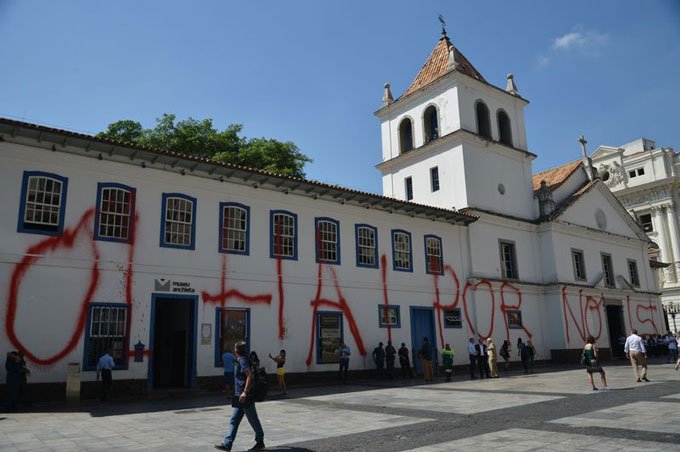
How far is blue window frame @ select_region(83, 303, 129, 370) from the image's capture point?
15.0 m

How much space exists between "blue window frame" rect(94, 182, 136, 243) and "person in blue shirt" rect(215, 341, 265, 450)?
9285 mm

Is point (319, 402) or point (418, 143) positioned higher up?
point (418, 143)

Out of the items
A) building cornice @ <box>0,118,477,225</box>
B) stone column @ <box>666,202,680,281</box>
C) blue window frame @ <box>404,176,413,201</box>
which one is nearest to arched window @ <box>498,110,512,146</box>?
blue window frame @ <box>404,176,413,201</box>

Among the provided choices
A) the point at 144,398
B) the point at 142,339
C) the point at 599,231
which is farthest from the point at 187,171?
the point at 599,231

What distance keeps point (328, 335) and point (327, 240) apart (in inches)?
144

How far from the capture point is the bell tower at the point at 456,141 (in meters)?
27.5

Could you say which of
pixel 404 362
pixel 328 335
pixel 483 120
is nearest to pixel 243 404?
pixel 328 335

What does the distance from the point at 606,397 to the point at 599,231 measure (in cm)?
2118

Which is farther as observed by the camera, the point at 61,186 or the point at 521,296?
the point at 521,296

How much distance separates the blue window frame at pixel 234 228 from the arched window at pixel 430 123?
14119 mm

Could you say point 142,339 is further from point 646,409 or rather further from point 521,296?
point 521,296

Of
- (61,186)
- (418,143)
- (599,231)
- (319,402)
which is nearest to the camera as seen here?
(319,402)

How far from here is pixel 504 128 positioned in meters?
30.6

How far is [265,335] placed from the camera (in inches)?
721
